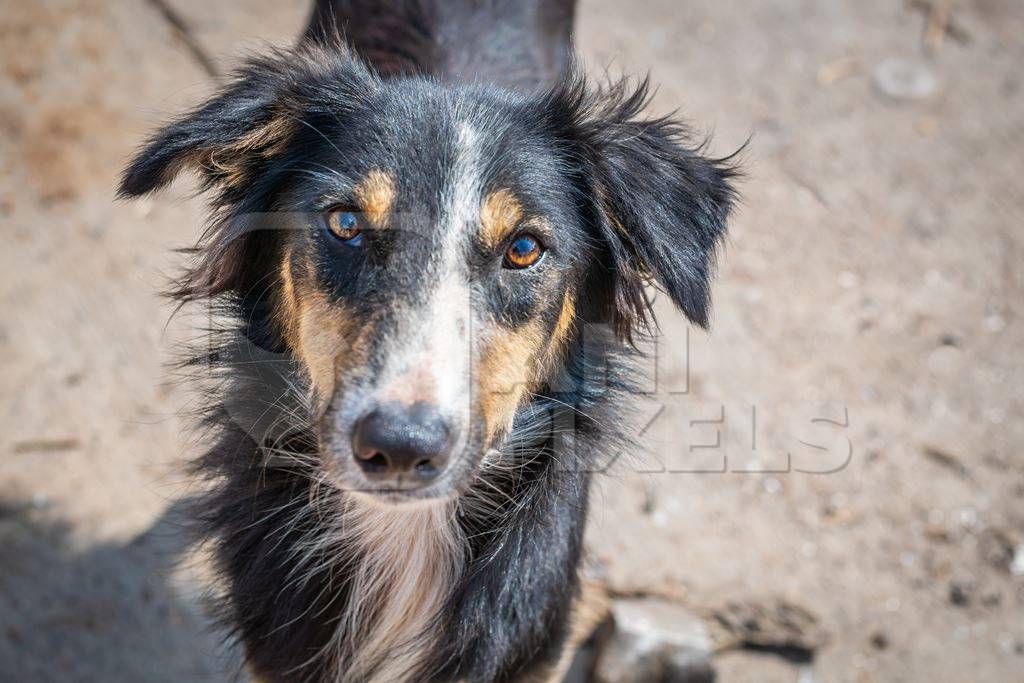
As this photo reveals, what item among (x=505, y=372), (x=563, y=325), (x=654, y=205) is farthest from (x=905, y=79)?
(x=505, y=372)

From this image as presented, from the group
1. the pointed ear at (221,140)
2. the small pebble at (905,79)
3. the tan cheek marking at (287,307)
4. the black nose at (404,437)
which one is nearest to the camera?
the black nose at (404,437)

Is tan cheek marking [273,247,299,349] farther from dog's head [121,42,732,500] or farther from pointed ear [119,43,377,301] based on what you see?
pointed ear [119,43,377,301]

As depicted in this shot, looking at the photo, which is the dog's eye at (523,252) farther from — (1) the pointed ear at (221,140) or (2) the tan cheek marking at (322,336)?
(1) the pointed ear at (221,140)

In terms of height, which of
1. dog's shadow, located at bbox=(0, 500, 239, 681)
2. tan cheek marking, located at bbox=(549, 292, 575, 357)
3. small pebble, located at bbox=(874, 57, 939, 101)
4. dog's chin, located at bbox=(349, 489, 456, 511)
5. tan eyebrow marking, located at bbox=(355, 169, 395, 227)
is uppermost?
small pebble, located at bbox=(874, 57, 939, 101)

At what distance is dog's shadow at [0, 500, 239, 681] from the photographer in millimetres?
3320

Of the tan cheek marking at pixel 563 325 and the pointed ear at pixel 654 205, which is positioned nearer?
the pointed ear at pixel 654 205

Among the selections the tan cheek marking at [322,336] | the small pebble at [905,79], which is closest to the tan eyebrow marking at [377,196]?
the tan cheek marking at [322,336]

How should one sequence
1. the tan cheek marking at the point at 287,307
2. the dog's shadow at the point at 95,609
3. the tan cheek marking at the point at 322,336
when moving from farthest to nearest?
the dog's shadow at the point at 95,609
the tan cheek marking at the point at 287,307
the tan cheek marking at the point at 322,336

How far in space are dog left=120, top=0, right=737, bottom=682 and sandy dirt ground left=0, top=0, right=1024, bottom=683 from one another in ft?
1.04

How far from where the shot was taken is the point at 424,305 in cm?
217

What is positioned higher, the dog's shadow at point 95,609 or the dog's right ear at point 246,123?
the dog's right ear at point 246,123

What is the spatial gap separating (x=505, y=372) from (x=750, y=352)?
2395mm

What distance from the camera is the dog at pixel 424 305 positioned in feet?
7.55

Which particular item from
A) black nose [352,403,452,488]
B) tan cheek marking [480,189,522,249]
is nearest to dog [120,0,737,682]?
tan cheek marking [480,189,522,249]
